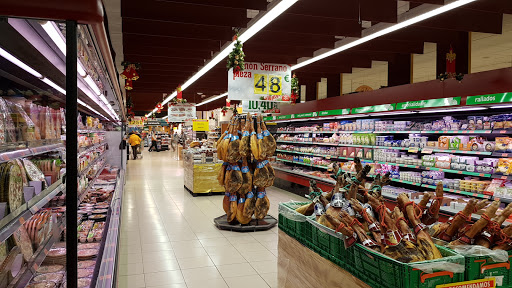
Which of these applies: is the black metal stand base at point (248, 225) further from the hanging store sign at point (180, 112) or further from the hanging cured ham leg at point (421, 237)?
the hanging store sign at point (180, 112)

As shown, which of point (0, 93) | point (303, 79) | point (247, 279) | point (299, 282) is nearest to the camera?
point (0, 93)

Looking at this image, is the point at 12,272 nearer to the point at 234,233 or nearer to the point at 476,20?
the point at 234,233

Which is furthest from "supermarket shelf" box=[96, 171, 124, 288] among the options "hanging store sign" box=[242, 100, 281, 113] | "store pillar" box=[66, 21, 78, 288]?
"hanging store sign" box=[242, 100, 281, 113]

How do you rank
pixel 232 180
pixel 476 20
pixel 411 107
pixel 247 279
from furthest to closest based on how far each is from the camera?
pixel 476 20 < pixel 411 107 < pixel 232 180 < pixel 247 279

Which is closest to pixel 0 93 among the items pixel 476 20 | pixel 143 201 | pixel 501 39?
pixel 143 201

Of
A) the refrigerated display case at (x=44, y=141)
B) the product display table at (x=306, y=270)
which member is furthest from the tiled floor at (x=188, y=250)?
the refrigerated display case at (x=44, y=141)

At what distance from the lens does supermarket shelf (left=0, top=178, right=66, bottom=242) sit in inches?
60.7

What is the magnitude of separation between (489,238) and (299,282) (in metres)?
1.31

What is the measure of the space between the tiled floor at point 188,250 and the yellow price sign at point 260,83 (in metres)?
2.46

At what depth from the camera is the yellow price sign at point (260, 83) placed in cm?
793

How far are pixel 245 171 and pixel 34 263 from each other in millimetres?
3758

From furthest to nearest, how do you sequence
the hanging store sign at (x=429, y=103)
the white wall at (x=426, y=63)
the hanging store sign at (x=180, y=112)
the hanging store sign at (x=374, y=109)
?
the hanging store sign at (x=180, y=112) → the white wall at (x=426, y=63) → the hanging store sign at (x=374, y=109) → the hanging store sign at (x=429, y=103)

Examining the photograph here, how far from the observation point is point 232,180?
5.50 metres

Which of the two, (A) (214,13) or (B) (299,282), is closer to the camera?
(B) (299,282)
